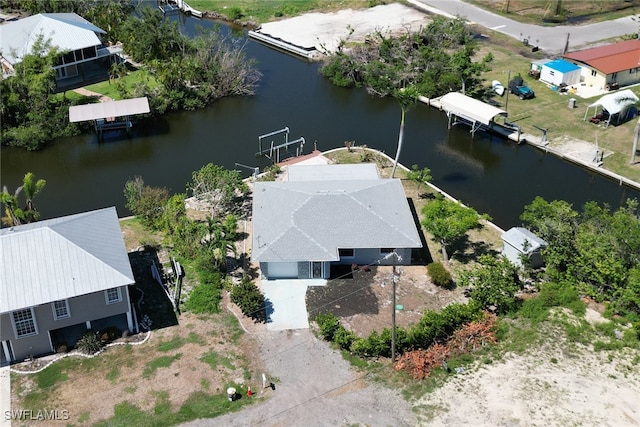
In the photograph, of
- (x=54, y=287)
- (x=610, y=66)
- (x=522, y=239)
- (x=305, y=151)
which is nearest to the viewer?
(x=54, y=287)

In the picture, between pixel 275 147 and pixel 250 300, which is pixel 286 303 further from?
pixel 275 147

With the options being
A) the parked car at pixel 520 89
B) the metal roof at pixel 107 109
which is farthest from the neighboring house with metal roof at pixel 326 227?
the parked car at pixel 520 89

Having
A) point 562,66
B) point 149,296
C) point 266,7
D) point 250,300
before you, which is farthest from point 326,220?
point 266,7

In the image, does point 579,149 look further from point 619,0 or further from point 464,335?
point 619,0

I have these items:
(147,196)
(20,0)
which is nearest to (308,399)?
(147,196)

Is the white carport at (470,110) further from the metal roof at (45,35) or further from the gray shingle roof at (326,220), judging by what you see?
the metal roof at (45,35)
